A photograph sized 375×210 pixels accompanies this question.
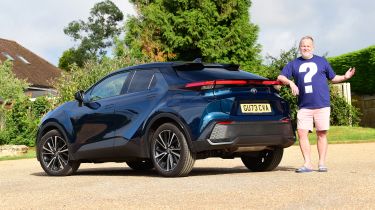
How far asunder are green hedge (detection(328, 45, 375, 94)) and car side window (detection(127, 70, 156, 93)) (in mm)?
16927

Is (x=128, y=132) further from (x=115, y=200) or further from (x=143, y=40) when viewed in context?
(x=143, y=40)

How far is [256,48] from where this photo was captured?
35062 millimetres

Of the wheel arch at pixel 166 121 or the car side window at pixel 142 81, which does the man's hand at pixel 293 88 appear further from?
the car side window at pixel 142 81

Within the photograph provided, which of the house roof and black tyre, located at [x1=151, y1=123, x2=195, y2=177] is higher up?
the house roof

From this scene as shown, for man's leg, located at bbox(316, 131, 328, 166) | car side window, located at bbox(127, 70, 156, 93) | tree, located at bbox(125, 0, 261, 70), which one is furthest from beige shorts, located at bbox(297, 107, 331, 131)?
tree, located at bbox(125, 0, 261, 70)

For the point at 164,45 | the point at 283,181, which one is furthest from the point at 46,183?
the point at 164,45

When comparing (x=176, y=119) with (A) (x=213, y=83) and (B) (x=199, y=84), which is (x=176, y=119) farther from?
(A) (x=213, y=83)

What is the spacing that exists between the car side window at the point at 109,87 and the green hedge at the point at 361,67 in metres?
16.7

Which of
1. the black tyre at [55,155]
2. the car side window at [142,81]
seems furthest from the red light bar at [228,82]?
the black tyre at [55,155]

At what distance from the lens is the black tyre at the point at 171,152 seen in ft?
29.6

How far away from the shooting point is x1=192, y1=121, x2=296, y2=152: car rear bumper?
884 cm

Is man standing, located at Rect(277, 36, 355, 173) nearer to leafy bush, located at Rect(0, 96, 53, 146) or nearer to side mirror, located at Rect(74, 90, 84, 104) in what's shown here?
side mirror, located at Rect(74, 90, 84, 104)

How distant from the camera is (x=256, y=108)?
30.3ft

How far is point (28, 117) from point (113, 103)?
1661cm
